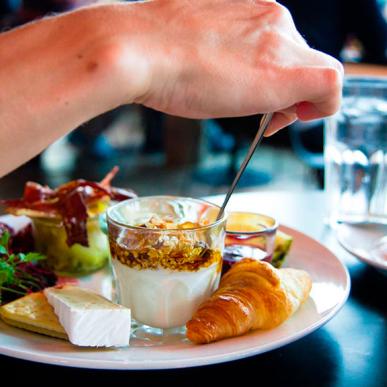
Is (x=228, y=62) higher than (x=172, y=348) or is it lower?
higher

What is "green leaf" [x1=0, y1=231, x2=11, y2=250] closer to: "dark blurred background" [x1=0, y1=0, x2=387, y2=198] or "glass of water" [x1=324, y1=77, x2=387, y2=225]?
"glass of water" [x1=324, y1=77, x2=387, y2=225]

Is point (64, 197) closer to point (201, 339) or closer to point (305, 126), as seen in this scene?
point (201, 339)

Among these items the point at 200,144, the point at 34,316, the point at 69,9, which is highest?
the point at 34,316

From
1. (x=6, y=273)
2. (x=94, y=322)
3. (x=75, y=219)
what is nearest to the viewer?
(x=94, y=322)

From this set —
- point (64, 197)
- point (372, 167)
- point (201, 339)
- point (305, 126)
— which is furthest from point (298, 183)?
point (201, 339)

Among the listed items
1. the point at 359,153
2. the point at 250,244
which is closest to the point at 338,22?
the point at 359,153

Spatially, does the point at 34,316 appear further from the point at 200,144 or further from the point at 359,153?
the point at 200,144

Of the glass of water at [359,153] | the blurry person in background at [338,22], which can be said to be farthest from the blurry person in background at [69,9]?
the glass of water at [359,153]
